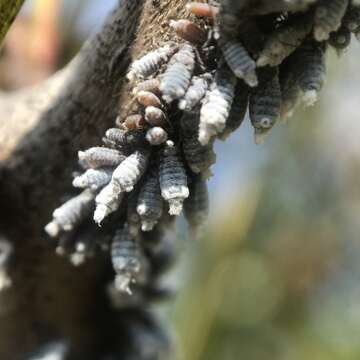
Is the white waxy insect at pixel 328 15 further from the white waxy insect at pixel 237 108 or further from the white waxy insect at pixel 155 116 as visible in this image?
the white waxy insect at pixel 155 116

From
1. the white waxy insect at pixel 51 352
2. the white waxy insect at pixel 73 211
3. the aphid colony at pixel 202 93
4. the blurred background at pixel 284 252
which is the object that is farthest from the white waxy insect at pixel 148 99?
the blurred background at pixel 284 252

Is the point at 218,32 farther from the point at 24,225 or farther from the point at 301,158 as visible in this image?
the point at 301,158

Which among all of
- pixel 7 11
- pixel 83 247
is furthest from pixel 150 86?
pixel 83 247

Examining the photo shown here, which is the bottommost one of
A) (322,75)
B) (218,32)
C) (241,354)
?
(241,354)

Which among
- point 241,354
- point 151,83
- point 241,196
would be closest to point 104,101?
point 151,83

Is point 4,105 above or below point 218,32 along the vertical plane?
below

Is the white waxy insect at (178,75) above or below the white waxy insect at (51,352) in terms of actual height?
above

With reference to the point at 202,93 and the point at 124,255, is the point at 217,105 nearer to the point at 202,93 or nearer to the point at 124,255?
the point at 202,93
